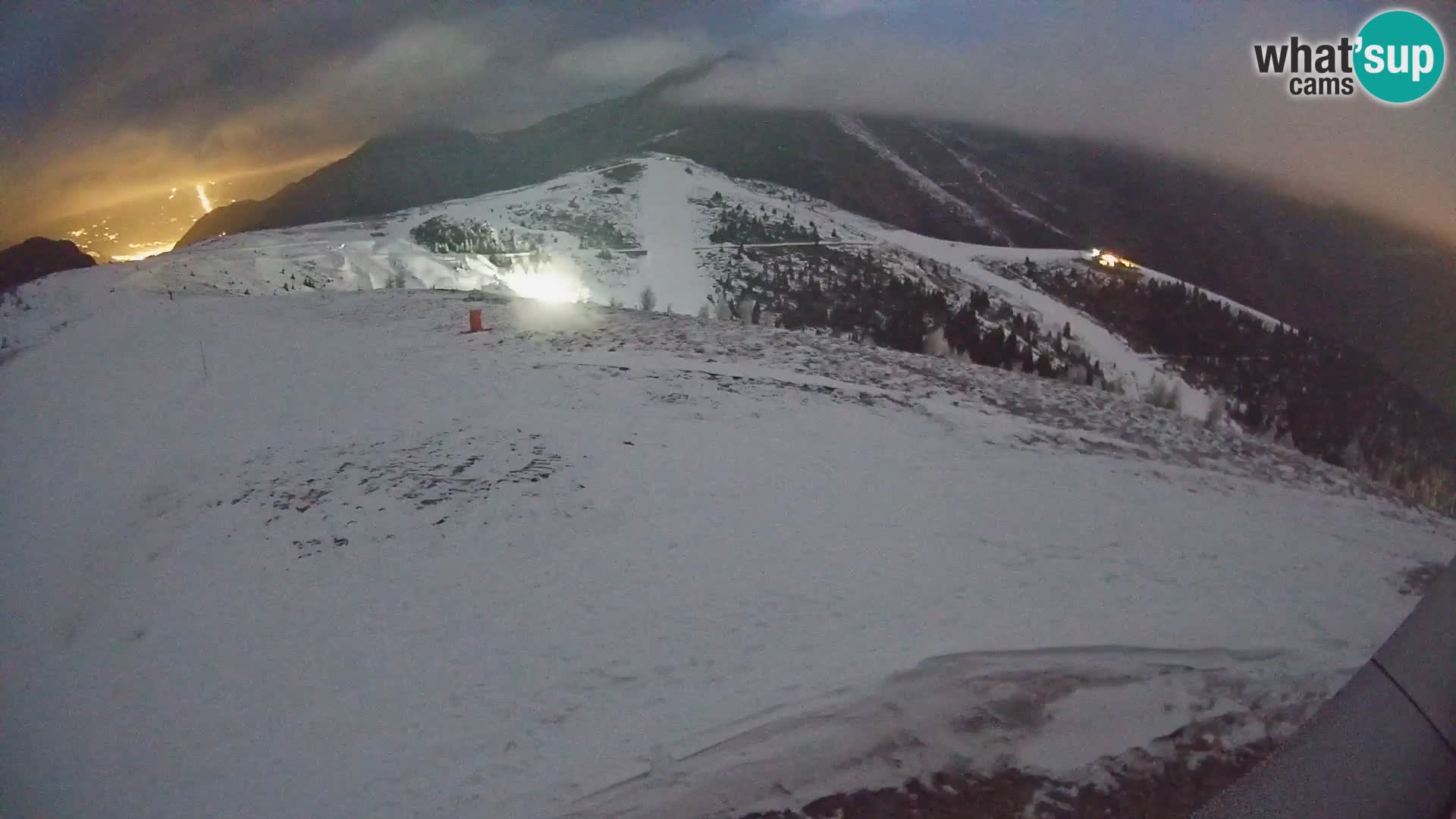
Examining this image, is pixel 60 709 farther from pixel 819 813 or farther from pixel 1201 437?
pixel 1201 437

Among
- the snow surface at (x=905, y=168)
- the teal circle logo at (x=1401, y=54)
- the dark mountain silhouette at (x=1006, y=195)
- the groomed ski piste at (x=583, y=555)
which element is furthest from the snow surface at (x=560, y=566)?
the teal circle logo at (x=1401, y=54)

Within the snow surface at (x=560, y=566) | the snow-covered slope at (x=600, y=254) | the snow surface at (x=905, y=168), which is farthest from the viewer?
the snow surface at (x=905, y=168)

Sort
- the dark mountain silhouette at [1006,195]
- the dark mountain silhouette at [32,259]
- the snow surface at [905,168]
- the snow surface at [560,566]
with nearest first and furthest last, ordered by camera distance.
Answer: the snow surface at [560,566]
the dark mountain silhouette at [1006,195]
the dark mountain silhouette at [32,259]
the snow surface at [905,168]

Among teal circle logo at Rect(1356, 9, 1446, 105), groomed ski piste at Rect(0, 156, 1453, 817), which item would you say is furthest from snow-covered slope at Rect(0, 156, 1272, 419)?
teal circle logo at Rect(1356, 9, 1446, 105)

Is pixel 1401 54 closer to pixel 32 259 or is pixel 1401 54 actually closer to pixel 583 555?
pixel 583 555

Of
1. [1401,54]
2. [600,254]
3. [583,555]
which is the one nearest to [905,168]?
[600,254]

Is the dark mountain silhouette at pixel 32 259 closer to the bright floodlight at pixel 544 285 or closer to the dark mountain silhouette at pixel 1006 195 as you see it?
the dark mountain silhouette at pixel 1006 195

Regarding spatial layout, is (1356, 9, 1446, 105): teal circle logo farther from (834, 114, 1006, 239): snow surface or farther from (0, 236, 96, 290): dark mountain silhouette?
(0, 236, 96, 290): dark mountain silhouette
